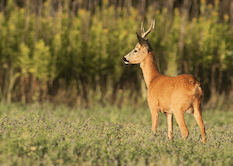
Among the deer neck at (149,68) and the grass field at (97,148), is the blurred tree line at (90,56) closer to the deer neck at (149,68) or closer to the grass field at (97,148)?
the deer neck at (149,68)

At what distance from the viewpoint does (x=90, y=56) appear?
10172mm

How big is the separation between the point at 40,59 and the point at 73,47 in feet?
3.74

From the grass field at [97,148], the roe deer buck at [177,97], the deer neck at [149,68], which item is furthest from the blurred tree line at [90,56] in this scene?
the grass field at [97,148]

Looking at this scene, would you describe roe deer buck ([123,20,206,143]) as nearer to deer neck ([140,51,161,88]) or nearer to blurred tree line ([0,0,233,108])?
deer neck ([140,51,161,88])

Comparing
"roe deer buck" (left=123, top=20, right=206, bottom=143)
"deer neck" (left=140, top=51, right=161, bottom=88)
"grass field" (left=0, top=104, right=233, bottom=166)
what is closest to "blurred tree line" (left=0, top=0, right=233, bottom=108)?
"deer neck" (left=140, top=51, right=161, bottom=88)

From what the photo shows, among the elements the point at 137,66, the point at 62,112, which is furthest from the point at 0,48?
the point at 137,66

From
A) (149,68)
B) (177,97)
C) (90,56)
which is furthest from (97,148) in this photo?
(90,56)

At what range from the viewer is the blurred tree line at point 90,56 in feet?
31.8

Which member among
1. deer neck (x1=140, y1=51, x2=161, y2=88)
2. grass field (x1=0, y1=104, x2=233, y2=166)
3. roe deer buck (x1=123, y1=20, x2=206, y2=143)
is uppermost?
deer neck (x1=140, y1=51, x2=161, y2=88)

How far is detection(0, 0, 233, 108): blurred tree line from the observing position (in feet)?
31.8

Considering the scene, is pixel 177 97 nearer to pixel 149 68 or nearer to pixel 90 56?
pixel 149 68

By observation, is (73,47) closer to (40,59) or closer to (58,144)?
(40,59)

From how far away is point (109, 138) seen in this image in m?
5.06

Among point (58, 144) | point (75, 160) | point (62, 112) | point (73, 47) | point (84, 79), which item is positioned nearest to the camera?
point (75, 160)
